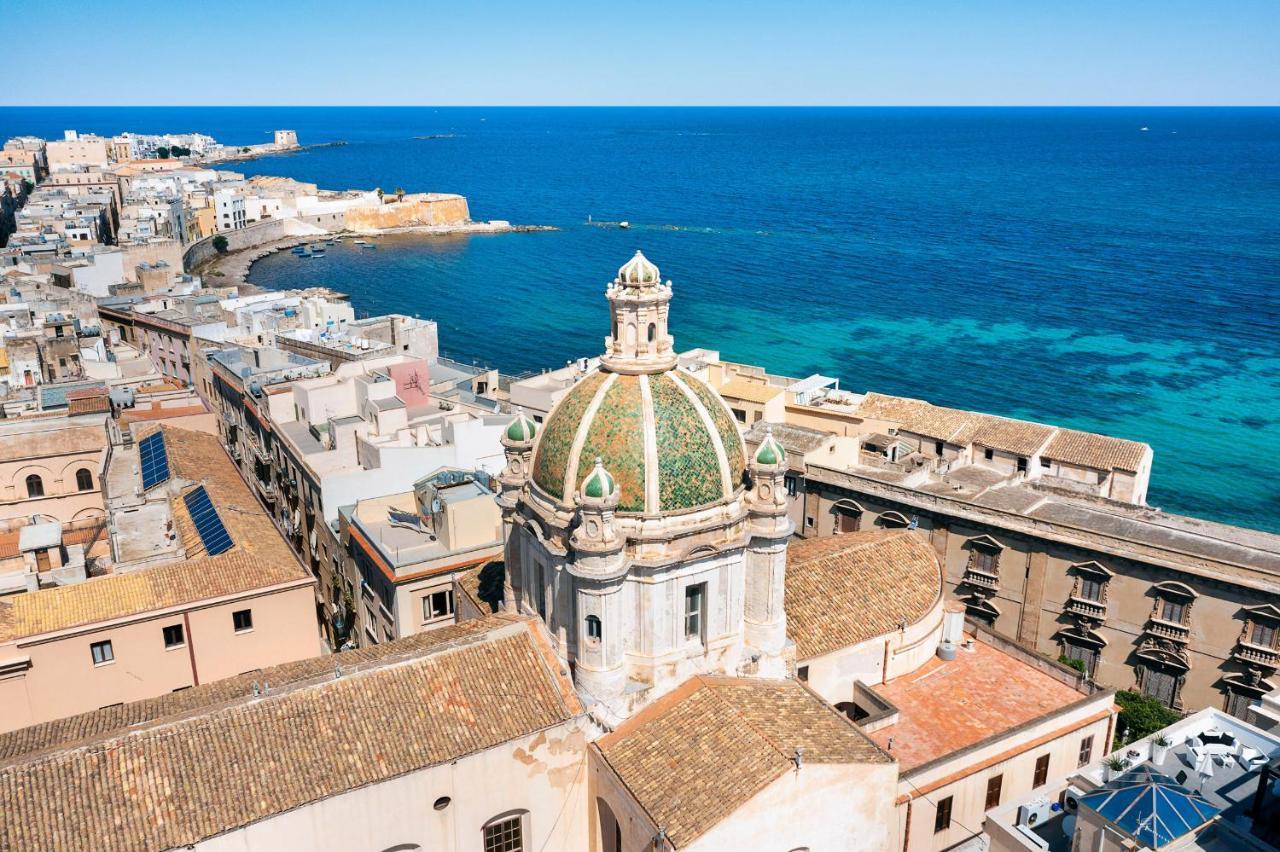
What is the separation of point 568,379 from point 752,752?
41.1 m

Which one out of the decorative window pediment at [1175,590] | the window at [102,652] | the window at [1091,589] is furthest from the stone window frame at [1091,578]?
the window at [102,652]

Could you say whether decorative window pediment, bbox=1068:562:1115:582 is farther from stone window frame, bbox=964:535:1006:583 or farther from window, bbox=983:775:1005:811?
window, bbox=983:775:1005:811

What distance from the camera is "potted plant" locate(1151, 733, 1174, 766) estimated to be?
854 inches

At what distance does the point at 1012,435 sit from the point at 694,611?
1386 inches

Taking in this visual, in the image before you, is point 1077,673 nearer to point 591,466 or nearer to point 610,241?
point 591,466

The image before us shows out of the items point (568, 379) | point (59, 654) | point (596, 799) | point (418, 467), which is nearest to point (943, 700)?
point (596, 799)

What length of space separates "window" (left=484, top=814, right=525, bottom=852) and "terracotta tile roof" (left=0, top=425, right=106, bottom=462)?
31304 mm

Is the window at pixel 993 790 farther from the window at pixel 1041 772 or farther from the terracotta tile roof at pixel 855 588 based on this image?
the terracotta tile roof at pixel 855 588

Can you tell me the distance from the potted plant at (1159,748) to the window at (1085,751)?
22.4 feet

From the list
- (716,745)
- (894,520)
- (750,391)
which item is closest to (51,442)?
(750,391)

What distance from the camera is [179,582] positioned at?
105ft

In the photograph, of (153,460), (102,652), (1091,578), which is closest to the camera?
(102,652)

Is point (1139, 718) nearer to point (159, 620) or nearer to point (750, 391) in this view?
point (750, 391)

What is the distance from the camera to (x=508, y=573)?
27.6m
